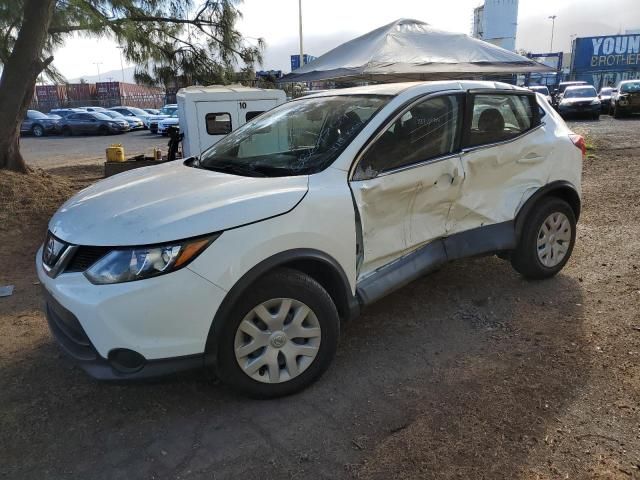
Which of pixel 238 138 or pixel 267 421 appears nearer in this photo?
pixel 267 421

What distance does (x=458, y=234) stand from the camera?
3812 mm

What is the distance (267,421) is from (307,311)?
607mm

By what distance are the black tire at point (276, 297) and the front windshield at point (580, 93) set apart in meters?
25.6

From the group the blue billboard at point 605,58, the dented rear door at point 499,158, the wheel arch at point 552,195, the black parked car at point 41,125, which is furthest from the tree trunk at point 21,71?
the blue billboard at point 605,58

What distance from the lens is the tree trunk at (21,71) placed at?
7.30 m

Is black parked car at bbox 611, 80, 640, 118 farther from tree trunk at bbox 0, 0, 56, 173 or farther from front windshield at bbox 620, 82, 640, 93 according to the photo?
tree trunk at bbox 0, 0, 56, 173

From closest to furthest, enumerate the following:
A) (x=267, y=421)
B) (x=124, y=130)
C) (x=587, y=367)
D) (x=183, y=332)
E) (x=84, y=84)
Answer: (x=183, y=332) < (x=267, y=421) < (x=587, y=367) < (x=124, y=130) < (x=84, y=84)

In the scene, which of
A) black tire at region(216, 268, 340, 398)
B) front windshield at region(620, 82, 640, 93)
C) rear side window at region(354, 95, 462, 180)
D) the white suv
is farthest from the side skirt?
front windshield at region(620, 82, 640, 93)

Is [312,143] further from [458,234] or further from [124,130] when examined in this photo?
[124,130]

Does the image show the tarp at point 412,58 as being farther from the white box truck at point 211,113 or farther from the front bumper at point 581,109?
the front bumper at point 581,109

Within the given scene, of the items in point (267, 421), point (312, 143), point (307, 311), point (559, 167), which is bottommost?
point (267, 421)

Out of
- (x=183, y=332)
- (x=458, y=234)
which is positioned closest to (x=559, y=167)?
(x=458, y=234)

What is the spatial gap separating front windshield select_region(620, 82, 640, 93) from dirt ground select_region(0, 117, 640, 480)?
78.8 feet

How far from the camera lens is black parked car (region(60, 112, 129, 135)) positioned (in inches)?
1135
